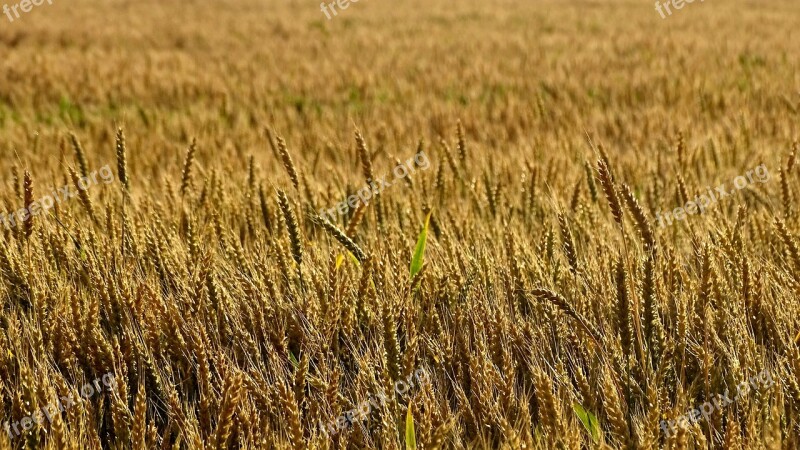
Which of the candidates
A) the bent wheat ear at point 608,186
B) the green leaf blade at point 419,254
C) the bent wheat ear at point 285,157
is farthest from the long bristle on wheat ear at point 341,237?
the bent wheat ear at point 608,186

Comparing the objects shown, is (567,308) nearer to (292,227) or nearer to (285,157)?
(292,227)

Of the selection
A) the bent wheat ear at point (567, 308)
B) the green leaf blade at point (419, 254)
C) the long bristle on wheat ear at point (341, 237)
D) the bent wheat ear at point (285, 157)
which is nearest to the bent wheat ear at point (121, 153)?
the bent wheat ear at point (285, 157)

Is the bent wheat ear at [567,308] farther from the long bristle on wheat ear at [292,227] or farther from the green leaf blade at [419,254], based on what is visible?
the long bristle on wheat ear at [292,227]

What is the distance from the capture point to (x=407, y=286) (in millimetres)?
1766

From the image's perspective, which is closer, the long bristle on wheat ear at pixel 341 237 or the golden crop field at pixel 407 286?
the golden crop field at pixel 407 286

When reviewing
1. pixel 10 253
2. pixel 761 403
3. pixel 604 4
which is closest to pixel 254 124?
pixel 10 253

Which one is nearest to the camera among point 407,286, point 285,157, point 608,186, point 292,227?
point 608,186

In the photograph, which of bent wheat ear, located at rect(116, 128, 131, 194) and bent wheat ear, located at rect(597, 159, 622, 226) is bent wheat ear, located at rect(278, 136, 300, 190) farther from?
bent wheat ear, located at rect(597, 159, 622, 226)

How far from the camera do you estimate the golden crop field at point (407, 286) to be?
1448mm

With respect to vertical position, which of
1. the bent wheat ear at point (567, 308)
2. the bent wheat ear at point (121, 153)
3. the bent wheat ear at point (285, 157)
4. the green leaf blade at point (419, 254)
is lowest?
the bent wheat ear at point (567, 308)

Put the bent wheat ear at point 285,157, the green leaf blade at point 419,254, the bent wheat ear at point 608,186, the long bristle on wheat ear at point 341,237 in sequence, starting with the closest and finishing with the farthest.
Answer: the bent wheat ear at point 608,186 < the long bristle on wheat ear at point 341,237 < the green leaf blade at point 419,254 < the bent wheat ear at point 285,157

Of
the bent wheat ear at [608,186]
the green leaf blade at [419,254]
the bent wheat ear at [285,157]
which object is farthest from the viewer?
the bent wheat ear at [285,157]

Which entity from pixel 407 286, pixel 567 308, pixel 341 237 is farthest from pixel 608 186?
pixel 341 237

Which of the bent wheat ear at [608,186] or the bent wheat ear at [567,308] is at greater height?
the bent wheat ear at [608,186]
